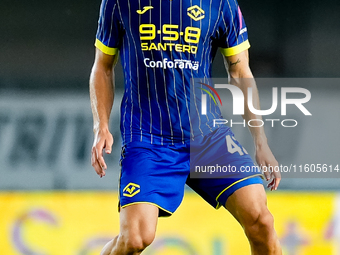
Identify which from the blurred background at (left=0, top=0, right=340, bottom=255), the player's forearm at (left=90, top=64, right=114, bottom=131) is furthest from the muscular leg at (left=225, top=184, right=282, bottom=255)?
the blurred background at (left=0, top=0, right=340, bottom=255)

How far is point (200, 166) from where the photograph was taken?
188cm

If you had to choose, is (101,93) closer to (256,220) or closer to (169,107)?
(169,107)

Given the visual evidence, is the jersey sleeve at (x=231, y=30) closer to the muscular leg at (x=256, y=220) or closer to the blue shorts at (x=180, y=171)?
the blue shorts at (x=180, y=171)

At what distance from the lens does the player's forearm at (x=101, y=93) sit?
77.2 inches

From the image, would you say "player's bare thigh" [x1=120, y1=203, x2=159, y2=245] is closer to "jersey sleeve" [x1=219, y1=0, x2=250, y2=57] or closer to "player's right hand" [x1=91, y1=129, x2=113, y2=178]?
"player's right hand" [x1=91, y1=129, x2=113, y2=178]

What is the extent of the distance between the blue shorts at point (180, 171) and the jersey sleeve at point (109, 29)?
0.42 metres

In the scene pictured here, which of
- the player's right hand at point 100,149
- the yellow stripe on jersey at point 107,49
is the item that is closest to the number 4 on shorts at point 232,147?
the player's right hand at point 100,149

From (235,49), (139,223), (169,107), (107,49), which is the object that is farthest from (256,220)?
(107,49)

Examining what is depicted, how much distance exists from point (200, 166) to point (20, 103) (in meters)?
2.98

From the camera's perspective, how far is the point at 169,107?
6.33 feet

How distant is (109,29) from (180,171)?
2.13ft

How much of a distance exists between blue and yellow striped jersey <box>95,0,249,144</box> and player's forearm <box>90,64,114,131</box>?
82 mm

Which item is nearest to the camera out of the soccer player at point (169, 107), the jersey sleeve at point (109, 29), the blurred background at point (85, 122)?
the soccer player at point (169, 107)

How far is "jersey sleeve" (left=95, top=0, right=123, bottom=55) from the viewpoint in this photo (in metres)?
1.92
